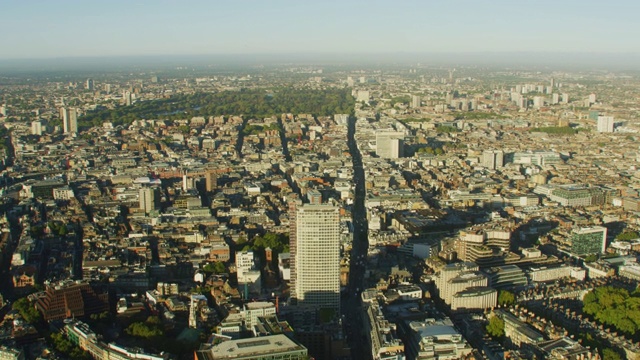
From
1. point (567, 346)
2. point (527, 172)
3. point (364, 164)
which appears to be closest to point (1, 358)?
point (567, 346)

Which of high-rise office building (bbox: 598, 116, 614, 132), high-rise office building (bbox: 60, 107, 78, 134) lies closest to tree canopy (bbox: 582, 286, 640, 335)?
high-rise office building (bbox: 598, 116, 614, 132)

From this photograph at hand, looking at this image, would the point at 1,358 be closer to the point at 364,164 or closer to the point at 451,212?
the point at 451,212

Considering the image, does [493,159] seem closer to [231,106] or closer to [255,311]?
Answer: [255,311]

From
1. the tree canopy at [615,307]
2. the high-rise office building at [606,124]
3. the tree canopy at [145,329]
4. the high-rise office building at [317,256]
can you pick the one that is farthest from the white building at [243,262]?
the high-rise office building at [606,124]

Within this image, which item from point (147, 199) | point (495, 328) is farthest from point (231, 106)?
point (495, 328)

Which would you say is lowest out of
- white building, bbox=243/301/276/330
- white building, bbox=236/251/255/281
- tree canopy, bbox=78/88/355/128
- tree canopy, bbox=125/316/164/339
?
tree canopy, bbox=125/316/164/339

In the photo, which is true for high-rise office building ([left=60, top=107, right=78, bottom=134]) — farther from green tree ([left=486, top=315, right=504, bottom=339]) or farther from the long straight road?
green tree ([left=486, top=315, right=504, bottom=339])

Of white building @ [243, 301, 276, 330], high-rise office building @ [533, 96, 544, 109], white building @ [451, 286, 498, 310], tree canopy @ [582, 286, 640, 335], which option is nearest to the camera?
white building @ [243, 301, 276, 330]
